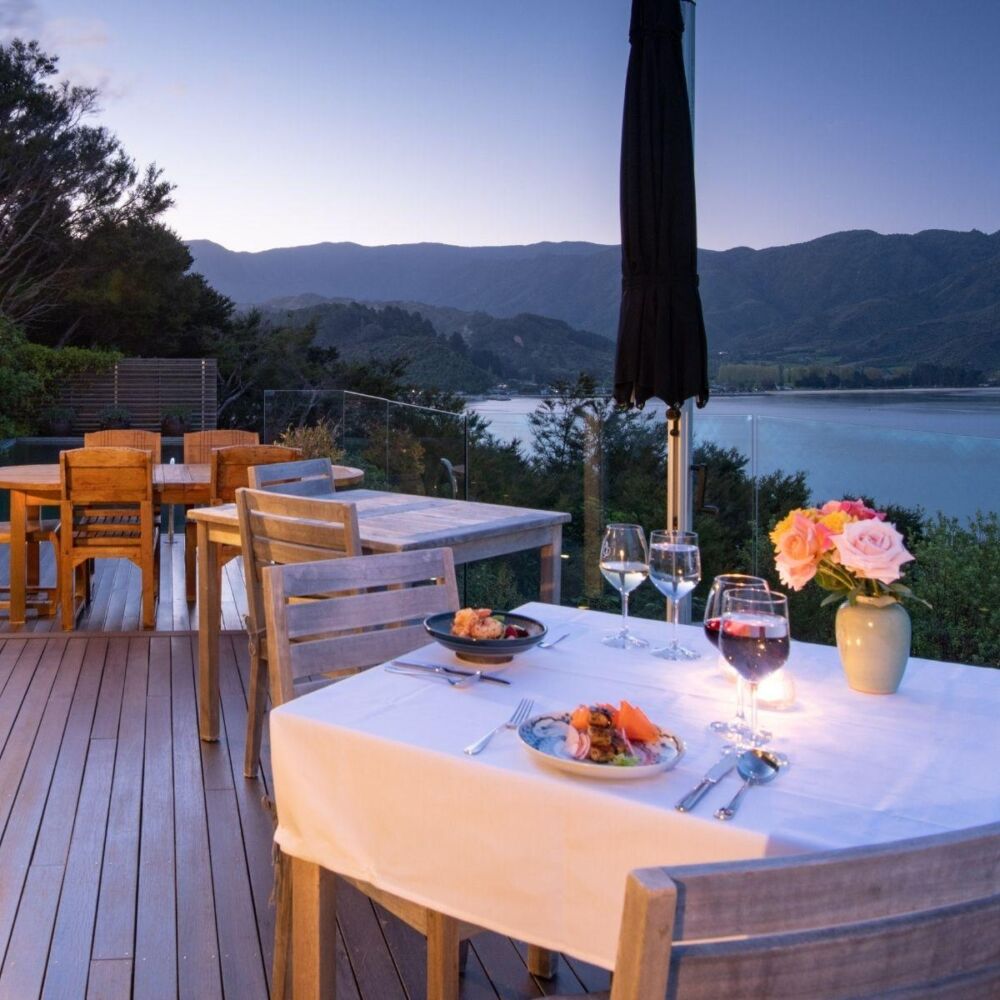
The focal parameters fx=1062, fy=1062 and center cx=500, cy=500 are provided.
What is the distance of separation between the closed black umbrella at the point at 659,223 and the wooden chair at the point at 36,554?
3227 millimetres

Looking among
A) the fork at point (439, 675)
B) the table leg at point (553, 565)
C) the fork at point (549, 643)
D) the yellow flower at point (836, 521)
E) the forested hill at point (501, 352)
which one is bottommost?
the table leg at point (553, 565)

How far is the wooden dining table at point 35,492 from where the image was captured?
16.3ft

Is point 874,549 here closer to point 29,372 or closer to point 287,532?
point 287,532

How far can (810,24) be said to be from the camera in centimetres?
533

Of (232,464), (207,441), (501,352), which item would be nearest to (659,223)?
(232,464)

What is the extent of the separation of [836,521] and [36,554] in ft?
16.5

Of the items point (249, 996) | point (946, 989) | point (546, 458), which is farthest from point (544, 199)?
point (946, 989)

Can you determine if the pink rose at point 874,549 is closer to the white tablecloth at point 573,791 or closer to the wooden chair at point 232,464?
the white tablecloth at point 573,791

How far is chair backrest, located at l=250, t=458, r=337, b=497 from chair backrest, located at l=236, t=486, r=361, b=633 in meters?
0.24

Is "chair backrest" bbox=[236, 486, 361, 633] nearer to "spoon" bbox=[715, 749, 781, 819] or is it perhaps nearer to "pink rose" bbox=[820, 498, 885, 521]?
"pink rose" bbox=[820, 498, 885, 521]

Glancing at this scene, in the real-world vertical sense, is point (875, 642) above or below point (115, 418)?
above

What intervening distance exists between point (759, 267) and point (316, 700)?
4.29 meters

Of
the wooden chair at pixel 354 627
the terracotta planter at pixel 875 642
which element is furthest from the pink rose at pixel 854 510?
the wooden chair at pixel 354 627

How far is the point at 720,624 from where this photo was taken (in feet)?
4.92
